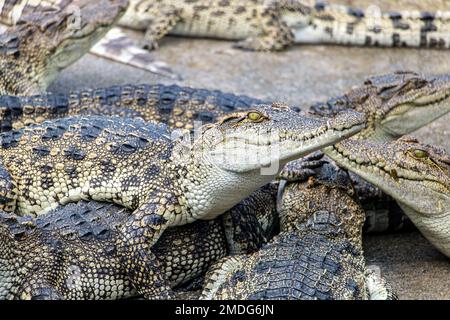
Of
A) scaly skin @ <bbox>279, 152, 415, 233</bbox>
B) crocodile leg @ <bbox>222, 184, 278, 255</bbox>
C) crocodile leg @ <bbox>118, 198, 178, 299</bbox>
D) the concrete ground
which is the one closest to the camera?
crocodile leg @ <bbox>118, 198, 178, 299</bbox>

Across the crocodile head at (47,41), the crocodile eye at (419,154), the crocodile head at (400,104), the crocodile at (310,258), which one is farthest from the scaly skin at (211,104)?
the crocodile eye at (419,154)

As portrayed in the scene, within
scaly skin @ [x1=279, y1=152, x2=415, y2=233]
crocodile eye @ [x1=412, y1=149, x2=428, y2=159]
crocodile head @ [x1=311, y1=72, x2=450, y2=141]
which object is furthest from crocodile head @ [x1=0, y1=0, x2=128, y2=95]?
crocodile eye @ [x1=412, y1=149, x2=428, y2=159]

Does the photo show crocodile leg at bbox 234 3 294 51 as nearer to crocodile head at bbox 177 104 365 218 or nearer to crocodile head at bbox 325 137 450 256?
crocodile head at bbox 325 137 450 256

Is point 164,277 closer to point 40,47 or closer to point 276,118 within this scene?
point 276,118

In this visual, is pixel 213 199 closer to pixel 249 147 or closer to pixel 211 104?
pixel 249 147

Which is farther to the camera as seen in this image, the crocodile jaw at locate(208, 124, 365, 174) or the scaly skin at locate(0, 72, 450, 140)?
the scaly skin at locate(0, 72, 450, 140)
